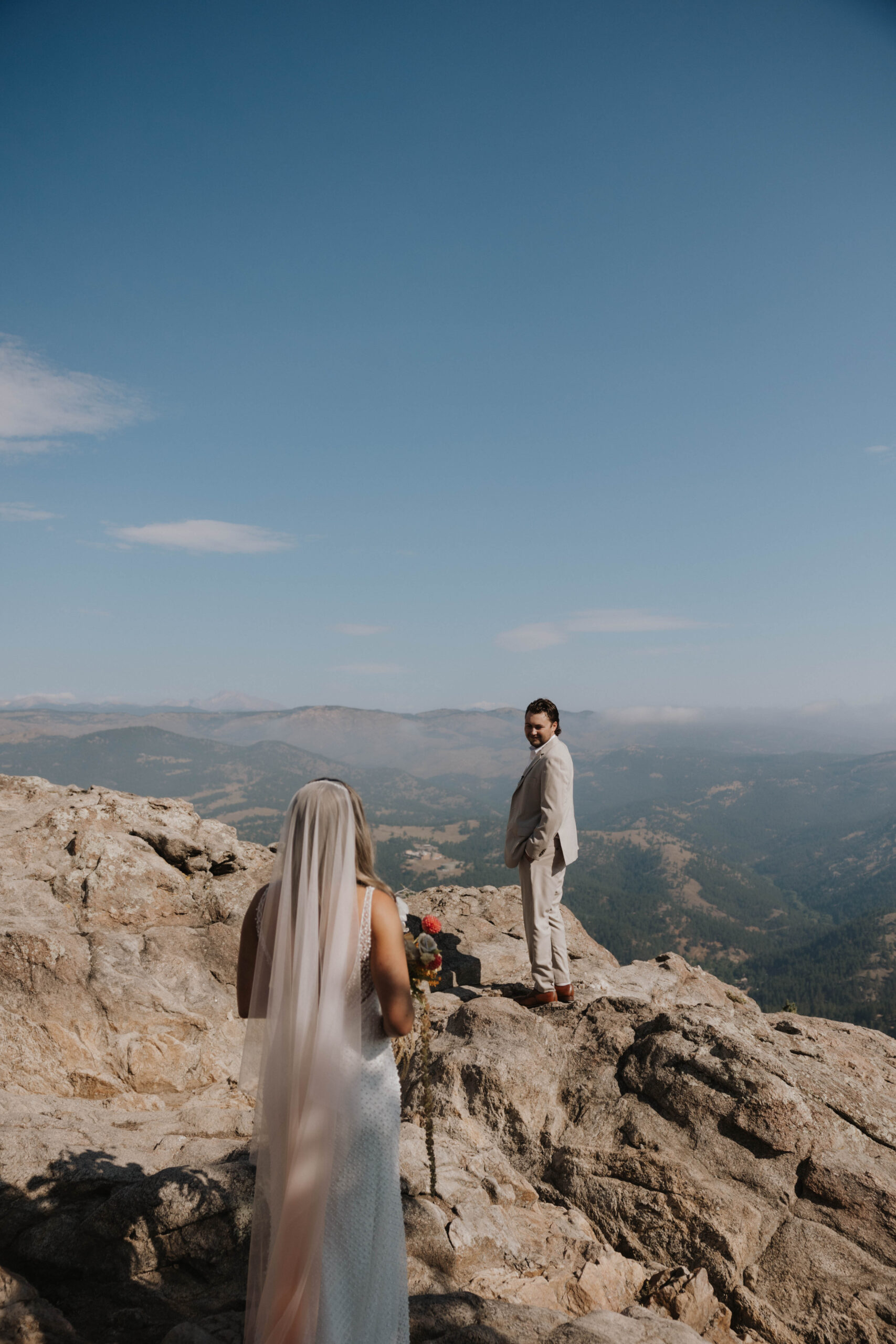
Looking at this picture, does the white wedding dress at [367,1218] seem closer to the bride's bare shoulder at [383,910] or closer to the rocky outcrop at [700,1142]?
the bride's bare shoulder at [383,910]

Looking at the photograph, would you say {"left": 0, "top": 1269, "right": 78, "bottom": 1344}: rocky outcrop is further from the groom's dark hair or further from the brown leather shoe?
the groom's dark hair

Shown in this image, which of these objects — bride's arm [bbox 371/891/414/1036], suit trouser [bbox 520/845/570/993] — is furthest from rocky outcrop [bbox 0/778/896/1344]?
bride's arm [bbox 371/891/414/1036]

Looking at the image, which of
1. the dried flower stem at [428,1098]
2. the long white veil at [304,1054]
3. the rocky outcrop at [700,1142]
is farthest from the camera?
the rocky outcrop at [700,1142]

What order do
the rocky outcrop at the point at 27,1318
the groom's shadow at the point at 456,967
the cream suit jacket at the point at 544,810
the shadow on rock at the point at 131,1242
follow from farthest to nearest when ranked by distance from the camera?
the groom's shadow at the point at 456,967
the cream suit jacket at the point at 544,810
the shadow on rock at the point at 131,1242
the rocky outcrop at the point at 27,1318

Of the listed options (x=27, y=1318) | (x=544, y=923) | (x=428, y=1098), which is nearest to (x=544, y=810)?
(x=544, y=923)

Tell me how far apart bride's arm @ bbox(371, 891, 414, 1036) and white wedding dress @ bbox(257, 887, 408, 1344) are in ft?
0.17

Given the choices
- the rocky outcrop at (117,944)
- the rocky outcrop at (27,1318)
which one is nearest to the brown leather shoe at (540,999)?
the rocky outcrop at (117,944)

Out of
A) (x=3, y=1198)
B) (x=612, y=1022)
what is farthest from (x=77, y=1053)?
(x=612, y=1022)

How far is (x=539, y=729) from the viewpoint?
28.5ft

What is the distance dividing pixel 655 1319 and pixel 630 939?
20170 cm

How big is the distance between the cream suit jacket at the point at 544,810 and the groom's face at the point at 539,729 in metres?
0.11

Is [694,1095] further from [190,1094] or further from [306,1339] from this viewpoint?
[190,1094]

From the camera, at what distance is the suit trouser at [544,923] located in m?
8.59

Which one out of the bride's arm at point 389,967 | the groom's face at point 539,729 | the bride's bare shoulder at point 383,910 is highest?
the groom's face at point 539,729
